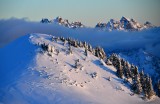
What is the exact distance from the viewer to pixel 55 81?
169250mm

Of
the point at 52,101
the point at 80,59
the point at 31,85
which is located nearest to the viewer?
the point at 52,101

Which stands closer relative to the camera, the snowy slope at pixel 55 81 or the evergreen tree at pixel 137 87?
the snowy slope at pixel 55 81

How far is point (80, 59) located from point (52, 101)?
48.6 metres

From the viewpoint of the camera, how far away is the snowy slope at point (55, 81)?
156 meters

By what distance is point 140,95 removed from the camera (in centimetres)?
18912

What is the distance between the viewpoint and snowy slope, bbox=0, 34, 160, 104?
511ft

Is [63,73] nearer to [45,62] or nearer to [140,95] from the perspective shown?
[45,62]

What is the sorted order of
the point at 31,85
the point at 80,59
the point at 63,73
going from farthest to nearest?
the point at 80,59 → the point at 63,73 → the point at 31,85

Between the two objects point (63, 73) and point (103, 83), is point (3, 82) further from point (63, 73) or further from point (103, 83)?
point (103, 83)

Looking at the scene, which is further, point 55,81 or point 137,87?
point 137,87

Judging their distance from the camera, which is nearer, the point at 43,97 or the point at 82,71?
the point at 43,97

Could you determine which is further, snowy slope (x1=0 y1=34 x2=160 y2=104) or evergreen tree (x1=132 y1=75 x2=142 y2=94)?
evergreen tree (x1=132 y1=75 x2=142 y2=94)

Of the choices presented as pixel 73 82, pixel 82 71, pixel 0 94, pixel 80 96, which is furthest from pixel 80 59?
pixel 0 94

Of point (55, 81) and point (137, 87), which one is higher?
point (55, 81)
